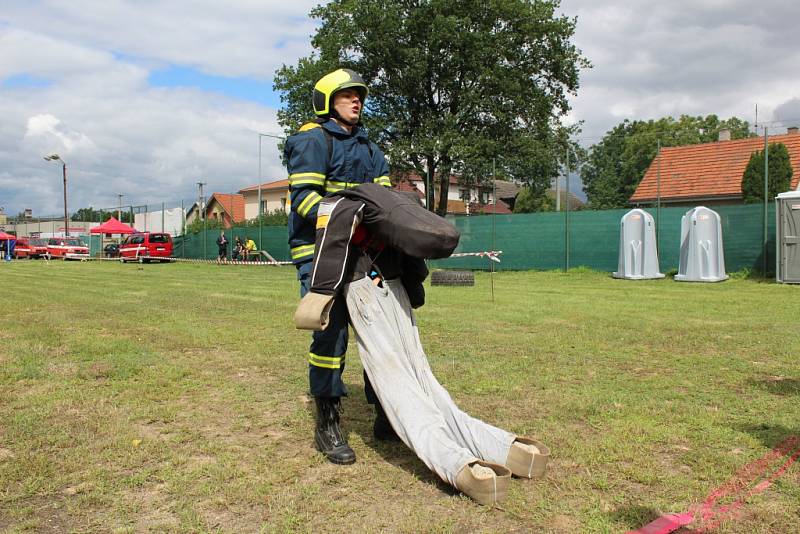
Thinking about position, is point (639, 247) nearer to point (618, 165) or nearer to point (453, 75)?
point (618, 165)

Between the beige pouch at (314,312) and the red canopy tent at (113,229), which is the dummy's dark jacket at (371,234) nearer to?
the beige pouch at (314,312)

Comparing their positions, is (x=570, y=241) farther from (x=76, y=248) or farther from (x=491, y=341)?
(x=76, y=248)

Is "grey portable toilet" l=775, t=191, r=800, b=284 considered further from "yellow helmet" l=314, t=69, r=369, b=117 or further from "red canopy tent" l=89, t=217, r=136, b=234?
"red canopy tent" l=89, t=217, r=136, b=234

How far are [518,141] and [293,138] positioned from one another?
28.6 m

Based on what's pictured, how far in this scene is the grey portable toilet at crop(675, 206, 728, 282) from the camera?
54.0 ft

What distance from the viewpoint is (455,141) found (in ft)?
95.2

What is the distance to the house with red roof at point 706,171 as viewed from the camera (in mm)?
22406

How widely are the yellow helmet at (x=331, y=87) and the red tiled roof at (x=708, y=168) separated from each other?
1985 centimetres

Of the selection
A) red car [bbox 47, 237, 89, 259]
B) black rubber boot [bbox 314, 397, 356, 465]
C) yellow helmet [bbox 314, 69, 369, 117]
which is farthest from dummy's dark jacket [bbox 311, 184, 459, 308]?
red car [bbox 47, 237, 89, 259]

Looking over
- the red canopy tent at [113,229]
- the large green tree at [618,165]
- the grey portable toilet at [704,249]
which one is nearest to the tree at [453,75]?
the large green tree at [618,165]

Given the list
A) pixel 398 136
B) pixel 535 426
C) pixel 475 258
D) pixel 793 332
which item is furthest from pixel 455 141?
pixel 535 426

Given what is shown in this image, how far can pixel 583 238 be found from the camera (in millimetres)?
20828

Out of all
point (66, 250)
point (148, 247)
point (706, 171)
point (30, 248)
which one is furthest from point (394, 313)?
point (30, 248)

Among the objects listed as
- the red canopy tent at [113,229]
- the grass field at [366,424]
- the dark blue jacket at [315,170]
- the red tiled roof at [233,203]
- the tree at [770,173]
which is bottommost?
the grass field at [366,424]
